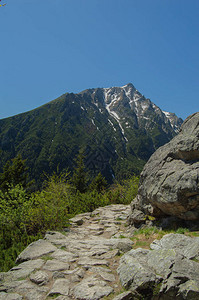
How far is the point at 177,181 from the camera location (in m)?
7.46

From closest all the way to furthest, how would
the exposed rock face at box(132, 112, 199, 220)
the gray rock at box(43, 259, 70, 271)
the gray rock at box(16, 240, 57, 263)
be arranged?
1. the gray rock at box(43, 259, 70, 271)
2. the gray rock at box(16, 240, 57, 263)
3. the exposed rock face at box(132, 112, 199, 220)

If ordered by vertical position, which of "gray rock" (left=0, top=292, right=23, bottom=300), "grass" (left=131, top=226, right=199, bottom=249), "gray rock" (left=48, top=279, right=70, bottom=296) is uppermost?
"gray rock" (left=0, top=292, right=23, bottom=300)

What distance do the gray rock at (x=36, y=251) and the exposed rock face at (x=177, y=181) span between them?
15.7 ft

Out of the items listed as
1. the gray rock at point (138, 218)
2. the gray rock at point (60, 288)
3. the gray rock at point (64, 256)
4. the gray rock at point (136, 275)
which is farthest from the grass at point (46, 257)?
the gray rock at point (138, 218)

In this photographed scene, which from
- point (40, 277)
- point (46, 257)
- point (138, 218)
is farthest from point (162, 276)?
point (138, 218)

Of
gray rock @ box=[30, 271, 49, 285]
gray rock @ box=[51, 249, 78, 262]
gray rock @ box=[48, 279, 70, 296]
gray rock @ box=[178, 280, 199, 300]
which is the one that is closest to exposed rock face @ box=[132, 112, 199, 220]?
gray rock @ box=[178, 280, 199, 300]

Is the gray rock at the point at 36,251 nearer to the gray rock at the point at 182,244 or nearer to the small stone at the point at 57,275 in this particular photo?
the small stone at the point at 57,275

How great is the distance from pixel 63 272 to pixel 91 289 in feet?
4.14

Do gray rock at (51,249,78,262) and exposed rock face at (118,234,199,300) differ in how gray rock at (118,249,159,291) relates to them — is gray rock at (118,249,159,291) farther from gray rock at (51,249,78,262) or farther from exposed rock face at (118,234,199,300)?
gray rock at (51,249,78,262)

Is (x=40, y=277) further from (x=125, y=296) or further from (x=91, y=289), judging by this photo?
(x=125, y=296)

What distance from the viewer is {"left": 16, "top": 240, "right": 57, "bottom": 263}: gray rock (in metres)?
5.87

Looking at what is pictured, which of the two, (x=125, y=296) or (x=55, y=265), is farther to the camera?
(x=55, y=265)

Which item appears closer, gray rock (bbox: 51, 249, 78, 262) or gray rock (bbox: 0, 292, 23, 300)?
gray rock (bbox: 0, 292, 23, 300)

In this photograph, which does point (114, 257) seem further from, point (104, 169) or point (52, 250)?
point (104, 169)
